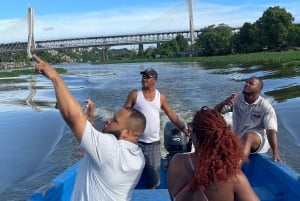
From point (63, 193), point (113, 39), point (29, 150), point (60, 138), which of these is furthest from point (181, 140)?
point (113, 39)

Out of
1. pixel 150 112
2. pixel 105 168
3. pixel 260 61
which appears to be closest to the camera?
pixel 105 168

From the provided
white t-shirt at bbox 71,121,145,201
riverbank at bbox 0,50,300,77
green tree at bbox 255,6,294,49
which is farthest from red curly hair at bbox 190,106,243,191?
green tree at bbox 255,6,294,49

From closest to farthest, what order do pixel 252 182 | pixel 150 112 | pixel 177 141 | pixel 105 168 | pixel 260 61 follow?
pixel 105 168
pixel 150 112
pixel 252 182
pixel 177 141
pixel 260 61

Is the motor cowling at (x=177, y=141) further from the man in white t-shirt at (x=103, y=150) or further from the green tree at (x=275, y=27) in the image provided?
the green tree at (x=275, y=27)

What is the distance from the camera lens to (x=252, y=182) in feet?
17.1

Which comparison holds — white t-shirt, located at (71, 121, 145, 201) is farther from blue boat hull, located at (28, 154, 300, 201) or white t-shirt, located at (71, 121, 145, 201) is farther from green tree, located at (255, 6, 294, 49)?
green tree, located at (255, 6, 294, 49)

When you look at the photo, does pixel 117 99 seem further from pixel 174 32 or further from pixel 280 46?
pixel 174 32

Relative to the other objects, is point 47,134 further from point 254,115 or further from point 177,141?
point 254,115

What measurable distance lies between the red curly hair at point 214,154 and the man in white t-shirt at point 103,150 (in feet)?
1.29

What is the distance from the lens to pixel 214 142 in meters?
2.48

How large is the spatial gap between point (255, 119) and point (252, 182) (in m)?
0.68

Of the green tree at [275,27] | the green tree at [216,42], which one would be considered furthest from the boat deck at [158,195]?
the green tree at [216,42]

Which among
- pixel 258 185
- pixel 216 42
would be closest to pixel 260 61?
pixel 258 185

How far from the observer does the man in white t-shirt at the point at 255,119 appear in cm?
518
